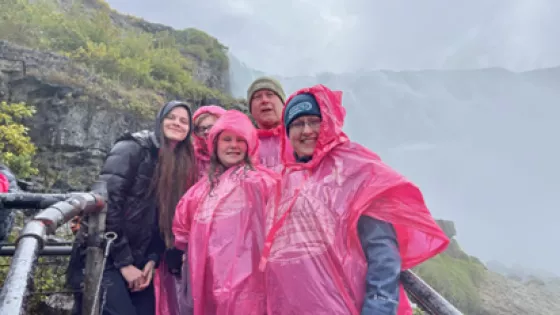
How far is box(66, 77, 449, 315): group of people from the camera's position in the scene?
4.74ft

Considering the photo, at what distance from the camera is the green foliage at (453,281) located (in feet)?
47.1

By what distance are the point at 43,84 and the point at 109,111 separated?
1.55 metres

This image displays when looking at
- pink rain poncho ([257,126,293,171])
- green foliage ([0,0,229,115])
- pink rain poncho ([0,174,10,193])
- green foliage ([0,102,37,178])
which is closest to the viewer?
pink rain poncho ([0,174,10,193])

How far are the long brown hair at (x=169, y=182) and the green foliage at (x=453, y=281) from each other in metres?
13.6

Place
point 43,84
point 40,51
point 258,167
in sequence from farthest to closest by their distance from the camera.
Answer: point 40,51 < point 43,84 < point 258,167

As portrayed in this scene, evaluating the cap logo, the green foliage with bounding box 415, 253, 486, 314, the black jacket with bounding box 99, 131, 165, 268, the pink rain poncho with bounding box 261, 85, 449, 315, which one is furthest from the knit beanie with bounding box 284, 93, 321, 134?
the green foliage with bounding box 415, 253, 486, 314

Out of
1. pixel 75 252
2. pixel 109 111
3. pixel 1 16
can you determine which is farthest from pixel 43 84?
pixel 75 252

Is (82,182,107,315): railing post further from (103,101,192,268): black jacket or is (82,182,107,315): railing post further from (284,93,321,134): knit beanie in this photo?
(284,93,321,134): knit beanie

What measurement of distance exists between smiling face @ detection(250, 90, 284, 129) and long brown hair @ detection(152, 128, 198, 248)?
661 mm

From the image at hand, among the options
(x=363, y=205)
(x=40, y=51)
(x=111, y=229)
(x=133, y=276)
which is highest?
(x=40, y=51)

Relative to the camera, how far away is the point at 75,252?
1987 mm

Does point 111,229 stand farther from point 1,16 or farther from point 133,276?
point 1,16

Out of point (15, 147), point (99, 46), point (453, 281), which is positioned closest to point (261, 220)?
point (15, 147)

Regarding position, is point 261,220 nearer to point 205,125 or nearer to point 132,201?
point 132,201
